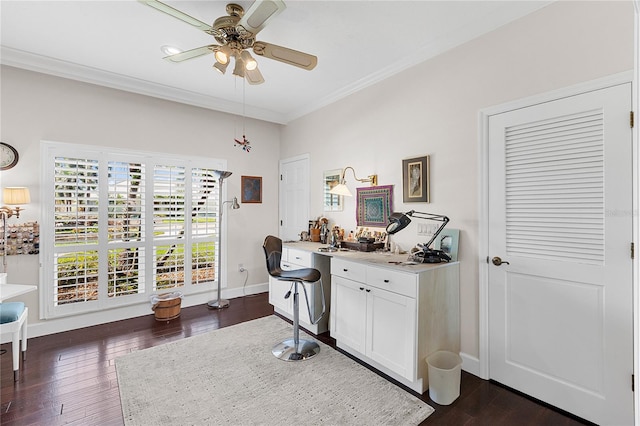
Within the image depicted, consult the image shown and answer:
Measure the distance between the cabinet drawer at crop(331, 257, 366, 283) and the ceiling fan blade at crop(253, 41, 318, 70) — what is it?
1732mm

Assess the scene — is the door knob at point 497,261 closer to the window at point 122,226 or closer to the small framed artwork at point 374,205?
the small framed artwork at point 374,205

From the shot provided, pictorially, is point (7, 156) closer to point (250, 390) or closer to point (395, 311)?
point (250, 390)

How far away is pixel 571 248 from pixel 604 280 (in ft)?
0.82

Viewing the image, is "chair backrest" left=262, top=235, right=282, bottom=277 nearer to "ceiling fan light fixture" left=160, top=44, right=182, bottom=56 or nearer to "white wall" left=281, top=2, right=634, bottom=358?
"white wall" left=281, top=2, right=634, bottom=358

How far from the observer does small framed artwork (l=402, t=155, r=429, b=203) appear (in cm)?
280

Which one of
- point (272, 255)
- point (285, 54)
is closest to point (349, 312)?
point (272, 255)

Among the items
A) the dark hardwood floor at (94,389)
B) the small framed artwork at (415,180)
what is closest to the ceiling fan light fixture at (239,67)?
the small framed artwork at (415,180)

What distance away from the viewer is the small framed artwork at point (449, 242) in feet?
8.29

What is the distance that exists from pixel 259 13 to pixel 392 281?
209 cm

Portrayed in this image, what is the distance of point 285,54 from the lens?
2.20 meters

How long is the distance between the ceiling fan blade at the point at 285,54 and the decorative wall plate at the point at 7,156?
2.86m

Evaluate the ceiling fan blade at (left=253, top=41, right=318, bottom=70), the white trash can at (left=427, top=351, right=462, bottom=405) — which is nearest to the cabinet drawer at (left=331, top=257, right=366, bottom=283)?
the white trash can at (left=427, top=351, right=462, bottom=405)

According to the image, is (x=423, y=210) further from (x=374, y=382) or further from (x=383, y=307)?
(x=374, y=382)

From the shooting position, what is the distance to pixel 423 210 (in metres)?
2.84
